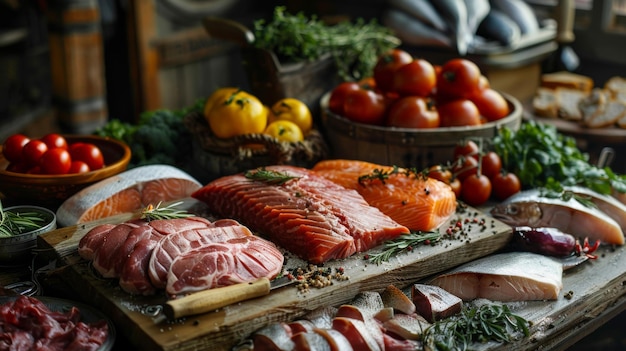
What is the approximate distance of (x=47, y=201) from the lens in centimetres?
304

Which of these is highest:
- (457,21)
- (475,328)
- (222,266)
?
(457,21)

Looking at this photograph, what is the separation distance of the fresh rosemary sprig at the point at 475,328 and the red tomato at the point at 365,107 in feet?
4.25

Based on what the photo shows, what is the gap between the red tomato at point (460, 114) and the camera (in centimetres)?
338

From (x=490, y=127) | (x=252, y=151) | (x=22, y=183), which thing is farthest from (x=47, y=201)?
(x=490, y=127)

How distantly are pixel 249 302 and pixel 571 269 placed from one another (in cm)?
138

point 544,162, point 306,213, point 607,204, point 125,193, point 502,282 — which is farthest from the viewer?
point 544,162

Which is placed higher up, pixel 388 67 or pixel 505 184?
pixel 388 67

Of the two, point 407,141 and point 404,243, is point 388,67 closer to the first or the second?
point 407,141

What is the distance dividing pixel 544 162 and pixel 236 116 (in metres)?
1.50

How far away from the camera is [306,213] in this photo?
263 centimetres

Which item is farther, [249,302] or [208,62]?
[208,62]

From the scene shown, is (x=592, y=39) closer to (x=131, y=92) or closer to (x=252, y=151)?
(x=252, y=151)

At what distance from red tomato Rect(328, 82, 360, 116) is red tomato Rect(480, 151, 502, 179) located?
727 millimetres

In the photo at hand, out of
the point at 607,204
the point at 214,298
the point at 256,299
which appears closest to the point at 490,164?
the point at 607,204
